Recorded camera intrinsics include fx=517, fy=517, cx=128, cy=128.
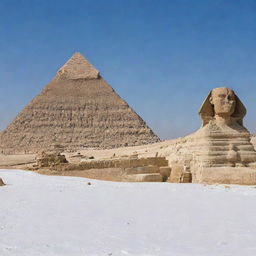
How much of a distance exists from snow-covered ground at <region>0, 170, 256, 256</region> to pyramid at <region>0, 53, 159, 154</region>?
10966 cm

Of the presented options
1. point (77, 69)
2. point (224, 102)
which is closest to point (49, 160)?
point (224, 102)

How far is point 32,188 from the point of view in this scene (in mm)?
7848

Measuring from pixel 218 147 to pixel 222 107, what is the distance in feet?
3.49

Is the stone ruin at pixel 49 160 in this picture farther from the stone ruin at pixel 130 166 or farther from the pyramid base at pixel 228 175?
the pyramid base at pixel 228 175

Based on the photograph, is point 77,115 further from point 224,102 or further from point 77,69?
point 224,102

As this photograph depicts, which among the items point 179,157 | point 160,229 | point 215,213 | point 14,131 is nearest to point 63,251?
point 160,229

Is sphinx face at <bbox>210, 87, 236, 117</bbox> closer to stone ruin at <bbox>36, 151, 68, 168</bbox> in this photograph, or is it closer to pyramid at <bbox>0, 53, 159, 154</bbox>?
stone ruin at <bbox>36, 151, 68, 168</bbox>

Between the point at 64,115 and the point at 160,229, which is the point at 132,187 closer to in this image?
the point at 160,229

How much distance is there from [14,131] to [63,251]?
120 m

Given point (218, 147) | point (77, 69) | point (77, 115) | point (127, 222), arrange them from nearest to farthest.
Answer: point (127, 222) < point (218, 147) < point (77, 115) < point (77, 69)

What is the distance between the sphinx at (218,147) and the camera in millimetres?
10062

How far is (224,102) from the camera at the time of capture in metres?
11.4

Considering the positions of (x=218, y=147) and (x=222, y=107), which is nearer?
(x=218, y=147)

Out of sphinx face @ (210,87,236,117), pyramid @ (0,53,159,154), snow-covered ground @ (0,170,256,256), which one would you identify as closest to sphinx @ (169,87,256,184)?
sphinx face @ (210,87,236,117)
